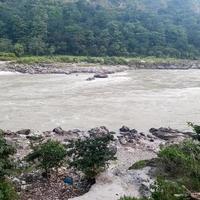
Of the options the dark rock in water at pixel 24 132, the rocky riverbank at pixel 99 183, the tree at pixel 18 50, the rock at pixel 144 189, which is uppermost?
the rock at pixel 144 189

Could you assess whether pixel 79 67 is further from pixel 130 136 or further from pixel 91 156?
pixel 91 156

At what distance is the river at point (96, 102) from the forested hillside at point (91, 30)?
23464mm

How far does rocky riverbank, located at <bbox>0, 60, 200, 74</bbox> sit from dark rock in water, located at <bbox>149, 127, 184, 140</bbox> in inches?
1187

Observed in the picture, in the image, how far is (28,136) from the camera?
795 inches


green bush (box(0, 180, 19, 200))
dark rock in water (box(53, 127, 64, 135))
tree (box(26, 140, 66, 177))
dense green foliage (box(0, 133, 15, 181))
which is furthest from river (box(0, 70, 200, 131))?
green bush (box(0, 180, 19, 200))

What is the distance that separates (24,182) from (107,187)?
8.32 feet

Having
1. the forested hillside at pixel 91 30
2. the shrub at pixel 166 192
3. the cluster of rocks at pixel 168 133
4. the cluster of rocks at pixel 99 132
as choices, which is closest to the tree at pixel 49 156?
the shrub at pixel 166 192

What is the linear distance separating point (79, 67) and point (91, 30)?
21698mm

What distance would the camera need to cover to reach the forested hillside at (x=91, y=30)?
70.1 metres

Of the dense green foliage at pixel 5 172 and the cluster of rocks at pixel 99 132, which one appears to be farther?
the cluster of rocks at pixel 99 132

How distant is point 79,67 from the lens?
55.3 m

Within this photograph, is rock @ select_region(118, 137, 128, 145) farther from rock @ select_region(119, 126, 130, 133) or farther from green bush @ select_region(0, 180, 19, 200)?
green bush @ select_region(0, 180, 19, 200)

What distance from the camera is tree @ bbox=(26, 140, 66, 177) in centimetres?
1280

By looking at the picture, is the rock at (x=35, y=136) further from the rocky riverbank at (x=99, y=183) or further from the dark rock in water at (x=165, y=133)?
the dark rock in water at (x=165, y=133)
